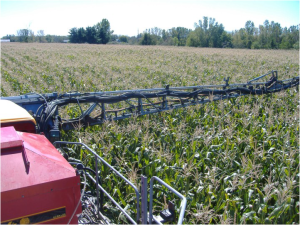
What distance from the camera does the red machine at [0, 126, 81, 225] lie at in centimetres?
202

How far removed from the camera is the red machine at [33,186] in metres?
2.02

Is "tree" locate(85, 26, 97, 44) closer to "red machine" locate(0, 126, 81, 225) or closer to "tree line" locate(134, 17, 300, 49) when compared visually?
"tree line" locate(134, 17, 300, 49)

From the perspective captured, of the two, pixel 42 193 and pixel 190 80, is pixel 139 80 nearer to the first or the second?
pixel 190 80

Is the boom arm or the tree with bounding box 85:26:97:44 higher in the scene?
the tree with bounding box 85:26:97:44

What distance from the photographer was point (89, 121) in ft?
16.4

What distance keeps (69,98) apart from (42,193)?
2667 millimetres

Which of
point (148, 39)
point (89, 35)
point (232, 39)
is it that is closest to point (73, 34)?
point (89, 35)

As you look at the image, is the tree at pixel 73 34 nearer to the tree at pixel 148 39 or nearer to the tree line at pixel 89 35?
the tree line at pixel 89 35

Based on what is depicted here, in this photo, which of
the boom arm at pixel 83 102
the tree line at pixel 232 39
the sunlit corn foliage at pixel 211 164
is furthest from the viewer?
the tree line at pixel 232 39

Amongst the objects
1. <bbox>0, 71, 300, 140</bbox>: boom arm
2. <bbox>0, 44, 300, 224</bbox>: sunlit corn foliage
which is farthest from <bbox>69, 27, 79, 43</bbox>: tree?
<bbox>0, 44, 300, 224</bbox>: sunlit corn foliage

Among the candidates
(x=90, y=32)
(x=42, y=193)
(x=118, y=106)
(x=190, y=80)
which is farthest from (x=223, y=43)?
(x=42, y=193)

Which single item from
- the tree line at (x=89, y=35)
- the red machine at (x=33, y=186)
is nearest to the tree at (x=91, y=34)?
the tree line at (x=89, y=35)

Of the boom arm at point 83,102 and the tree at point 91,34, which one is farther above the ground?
the tree at point 91,34

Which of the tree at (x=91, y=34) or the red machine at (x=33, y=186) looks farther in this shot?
the tree at (x=91, y=34)
